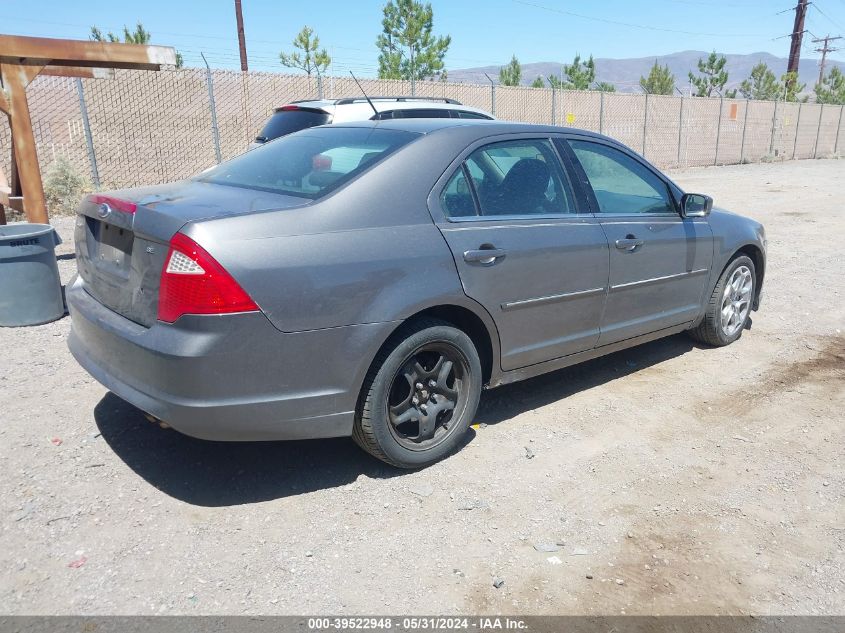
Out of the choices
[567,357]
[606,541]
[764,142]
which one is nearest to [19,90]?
[567,357]

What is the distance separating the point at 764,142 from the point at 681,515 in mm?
33172

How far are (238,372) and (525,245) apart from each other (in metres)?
1.71

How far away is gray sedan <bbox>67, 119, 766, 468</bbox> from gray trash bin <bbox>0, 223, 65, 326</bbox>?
2.25 metres

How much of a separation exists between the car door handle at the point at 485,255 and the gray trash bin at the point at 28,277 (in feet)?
12.7

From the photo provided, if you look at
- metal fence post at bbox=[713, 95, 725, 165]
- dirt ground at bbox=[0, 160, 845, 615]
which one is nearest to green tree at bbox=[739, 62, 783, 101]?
metal fence post at bbox=[713, 95, 725, 165]

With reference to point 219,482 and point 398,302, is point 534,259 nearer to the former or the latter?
point 398,302

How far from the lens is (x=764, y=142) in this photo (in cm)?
3173

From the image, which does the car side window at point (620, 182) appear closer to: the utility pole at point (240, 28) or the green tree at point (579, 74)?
the utility pole at point (240, 28)

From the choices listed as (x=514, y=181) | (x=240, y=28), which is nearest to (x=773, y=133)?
(x=240, y=28)

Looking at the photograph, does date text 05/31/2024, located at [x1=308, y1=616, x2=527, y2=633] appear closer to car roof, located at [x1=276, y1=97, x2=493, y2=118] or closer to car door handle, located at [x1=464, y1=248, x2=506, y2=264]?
car door handle, located at [x1=464, y1=248, x2=506, y2=264]

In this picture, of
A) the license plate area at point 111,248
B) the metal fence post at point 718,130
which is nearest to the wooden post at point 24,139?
the license plate area at point 111,248

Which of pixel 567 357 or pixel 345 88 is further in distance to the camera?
pixel 345 88

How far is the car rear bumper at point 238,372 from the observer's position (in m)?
2.83

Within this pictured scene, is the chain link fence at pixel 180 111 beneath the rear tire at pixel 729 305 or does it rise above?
above
